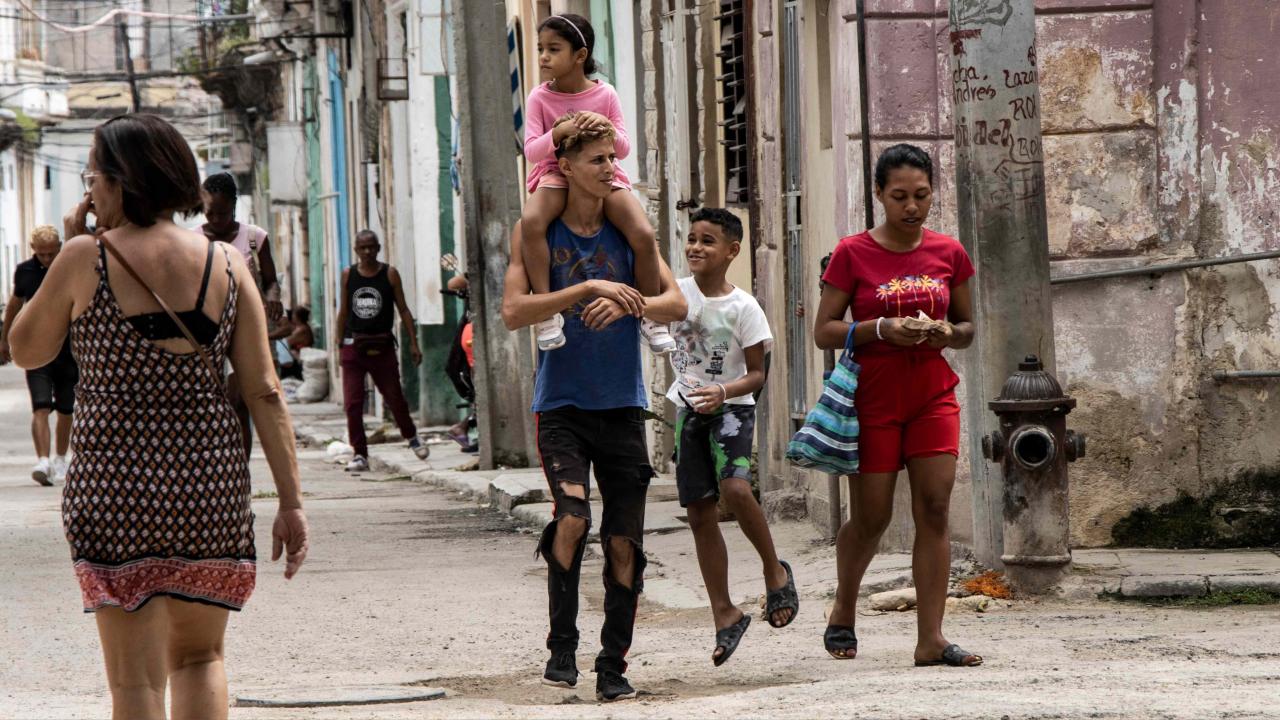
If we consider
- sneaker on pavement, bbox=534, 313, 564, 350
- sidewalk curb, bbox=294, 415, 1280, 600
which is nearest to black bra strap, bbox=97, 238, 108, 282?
sneaker on pavement, bbox=534, 313, 564, 350

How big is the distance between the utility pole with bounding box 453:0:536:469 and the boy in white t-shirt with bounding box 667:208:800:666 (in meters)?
7.25

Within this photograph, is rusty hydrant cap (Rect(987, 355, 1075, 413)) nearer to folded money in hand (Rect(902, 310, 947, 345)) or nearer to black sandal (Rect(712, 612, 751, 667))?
folded money in hand (Rect(902, 310, 947, 345))

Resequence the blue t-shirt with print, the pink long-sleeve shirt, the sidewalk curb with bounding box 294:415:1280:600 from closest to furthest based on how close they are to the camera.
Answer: the blue t-shirt with print → the pink long-sleeve shirt → the sidewalk curb with bounding box 294:415:1280:600

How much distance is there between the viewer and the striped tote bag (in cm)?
653

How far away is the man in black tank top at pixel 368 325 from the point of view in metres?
16.0

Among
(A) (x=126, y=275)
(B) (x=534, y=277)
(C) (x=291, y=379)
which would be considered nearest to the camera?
(A) (x=126, y=275)

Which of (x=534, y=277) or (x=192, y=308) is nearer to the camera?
(x=192, y=308)

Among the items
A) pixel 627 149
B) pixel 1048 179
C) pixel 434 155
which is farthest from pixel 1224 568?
pixel 434 155

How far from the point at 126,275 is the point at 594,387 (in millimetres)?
2094

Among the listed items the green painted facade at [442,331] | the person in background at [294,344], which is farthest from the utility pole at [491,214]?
the person in background at [294,344]

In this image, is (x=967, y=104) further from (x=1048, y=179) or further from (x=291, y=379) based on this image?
(x=291, y=379)

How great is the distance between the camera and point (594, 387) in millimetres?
6184

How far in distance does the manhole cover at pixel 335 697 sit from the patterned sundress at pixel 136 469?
76.5 inches

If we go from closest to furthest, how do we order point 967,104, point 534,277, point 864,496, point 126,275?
1. point 126,275
2. point 534,277
3. point 864,496
4. point 967,104
